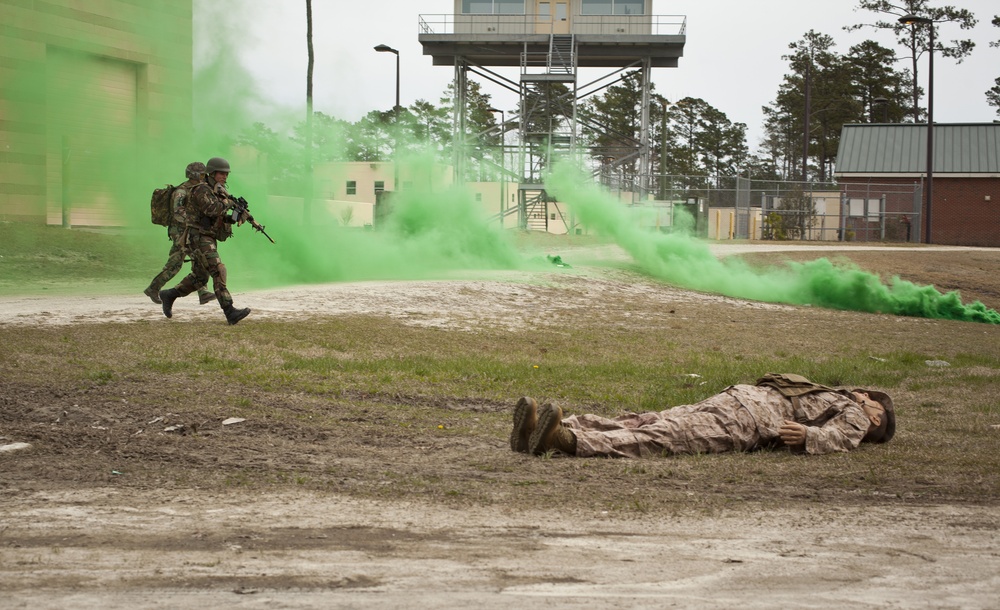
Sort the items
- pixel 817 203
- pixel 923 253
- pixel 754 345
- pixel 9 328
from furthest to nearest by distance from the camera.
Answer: pixel 817 203 < pixel 923 253 < pixel 754 345 < pixel 9 328

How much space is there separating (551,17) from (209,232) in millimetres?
35655

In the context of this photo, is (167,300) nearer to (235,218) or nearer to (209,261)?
(209,261)

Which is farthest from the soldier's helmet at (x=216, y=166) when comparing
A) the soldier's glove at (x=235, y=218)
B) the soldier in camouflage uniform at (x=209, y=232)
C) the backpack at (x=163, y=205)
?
the backpack at (x=163, y=205)

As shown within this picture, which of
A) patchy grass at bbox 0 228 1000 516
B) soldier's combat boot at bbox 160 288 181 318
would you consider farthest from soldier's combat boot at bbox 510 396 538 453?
soldier's combat boot at bbox 160 288 181 318

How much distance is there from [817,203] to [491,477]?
137 feet

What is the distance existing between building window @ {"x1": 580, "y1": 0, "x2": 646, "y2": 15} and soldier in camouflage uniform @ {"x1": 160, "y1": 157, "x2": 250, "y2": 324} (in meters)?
36.0

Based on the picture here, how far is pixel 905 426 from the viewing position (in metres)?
8.16

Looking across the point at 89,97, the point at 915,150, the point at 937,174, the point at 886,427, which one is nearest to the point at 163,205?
the point at 886,427

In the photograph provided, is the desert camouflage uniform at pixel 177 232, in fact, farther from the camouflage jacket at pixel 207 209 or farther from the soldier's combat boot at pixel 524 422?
the soldier's combat boot at pixel 524 422

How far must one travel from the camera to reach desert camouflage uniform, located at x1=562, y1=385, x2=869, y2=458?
6.64 metres

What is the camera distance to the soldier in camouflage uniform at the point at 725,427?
6602 millimetres

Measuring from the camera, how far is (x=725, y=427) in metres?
6.77

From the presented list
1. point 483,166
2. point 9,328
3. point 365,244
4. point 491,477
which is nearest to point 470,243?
point 365,244

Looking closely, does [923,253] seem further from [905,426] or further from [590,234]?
[905,426]
